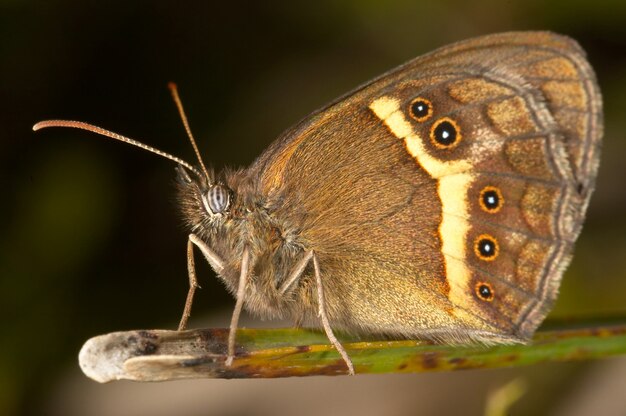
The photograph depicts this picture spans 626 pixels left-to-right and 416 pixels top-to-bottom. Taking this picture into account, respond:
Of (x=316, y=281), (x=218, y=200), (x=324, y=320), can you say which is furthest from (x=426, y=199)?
(x=218, y=200)

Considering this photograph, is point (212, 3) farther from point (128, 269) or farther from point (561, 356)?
point (561, 356)

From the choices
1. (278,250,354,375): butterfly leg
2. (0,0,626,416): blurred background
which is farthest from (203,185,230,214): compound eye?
(0,0,626,416): blurred background

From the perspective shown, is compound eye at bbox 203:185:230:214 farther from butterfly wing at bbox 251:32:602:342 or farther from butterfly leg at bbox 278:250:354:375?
butterfly leg at bbox 278:250:354:375

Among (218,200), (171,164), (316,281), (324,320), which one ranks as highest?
(171,164)

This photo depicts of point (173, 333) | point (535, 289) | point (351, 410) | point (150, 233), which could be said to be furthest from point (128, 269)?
point (535, 289)

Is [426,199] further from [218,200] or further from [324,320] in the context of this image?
Answer: [218,200]
